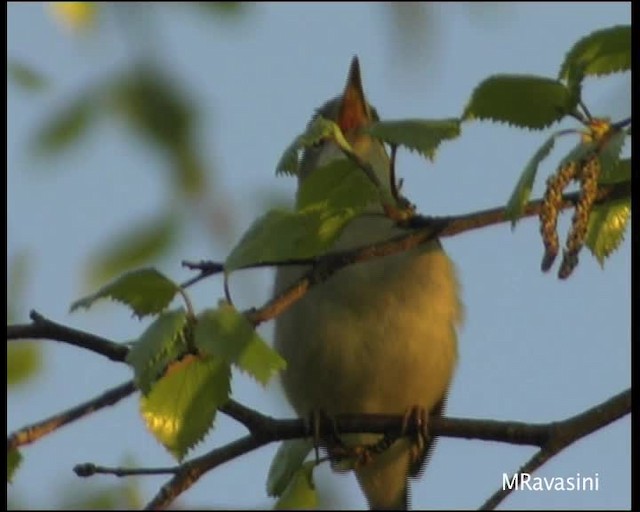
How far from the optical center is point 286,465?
11.5ft

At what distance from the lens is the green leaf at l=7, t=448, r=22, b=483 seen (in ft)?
7.68

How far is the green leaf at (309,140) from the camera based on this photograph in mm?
2516

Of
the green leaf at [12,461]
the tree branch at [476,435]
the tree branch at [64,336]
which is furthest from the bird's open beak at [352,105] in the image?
the green leaf at [12,461]

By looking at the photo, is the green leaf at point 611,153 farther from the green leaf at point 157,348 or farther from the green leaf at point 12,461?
the green leaf at point 12,461

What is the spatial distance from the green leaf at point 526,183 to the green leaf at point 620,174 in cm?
27

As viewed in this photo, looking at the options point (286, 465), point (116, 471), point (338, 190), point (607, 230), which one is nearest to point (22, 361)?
point (116, 471)

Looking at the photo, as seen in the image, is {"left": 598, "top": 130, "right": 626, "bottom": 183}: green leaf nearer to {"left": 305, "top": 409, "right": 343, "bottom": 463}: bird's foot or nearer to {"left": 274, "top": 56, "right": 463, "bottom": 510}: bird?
{"left": 305, "top": 409, "right": 343, "bottom": 463}: bird's foot

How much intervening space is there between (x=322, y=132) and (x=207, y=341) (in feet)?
1.72

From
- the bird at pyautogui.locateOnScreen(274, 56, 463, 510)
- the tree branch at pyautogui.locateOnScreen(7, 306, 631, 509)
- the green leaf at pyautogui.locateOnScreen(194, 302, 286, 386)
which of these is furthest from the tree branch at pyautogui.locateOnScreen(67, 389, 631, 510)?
the bird at pyautogui.locateOnScreen(274, 56, 463, 510)

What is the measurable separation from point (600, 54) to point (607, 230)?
505 millimetres

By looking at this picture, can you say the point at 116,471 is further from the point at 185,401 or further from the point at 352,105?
the point at 352,105

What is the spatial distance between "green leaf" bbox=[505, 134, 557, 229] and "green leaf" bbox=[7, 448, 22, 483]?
110 cm
